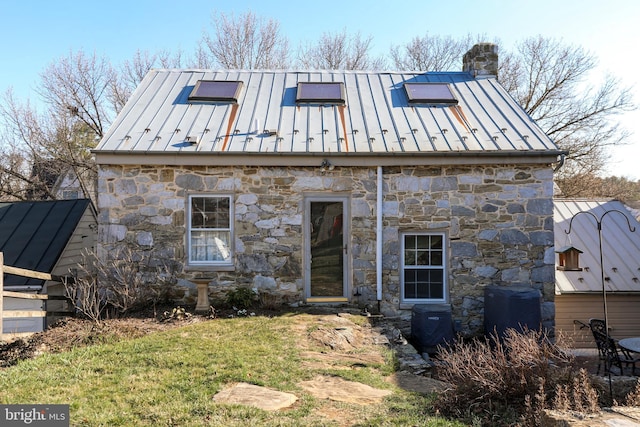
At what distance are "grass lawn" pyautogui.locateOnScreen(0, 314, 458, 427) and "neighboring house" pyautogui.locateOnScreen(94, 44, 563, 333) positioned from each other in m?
2.27

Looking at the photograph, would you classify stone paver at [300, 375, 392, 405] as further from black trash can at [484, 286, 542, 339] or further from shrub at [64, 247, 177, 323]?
shrub at [64, 247, 177, 323]

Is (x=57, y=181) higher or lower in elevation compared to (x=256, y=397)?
higher

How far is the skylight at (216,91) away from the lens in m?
10.0

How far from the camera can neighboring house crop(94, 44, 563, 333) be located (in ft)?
27.9

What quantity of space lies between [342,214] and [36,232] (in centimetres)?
747

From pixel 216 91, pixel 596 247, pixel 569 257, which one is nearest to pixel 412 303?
pixel 569 257

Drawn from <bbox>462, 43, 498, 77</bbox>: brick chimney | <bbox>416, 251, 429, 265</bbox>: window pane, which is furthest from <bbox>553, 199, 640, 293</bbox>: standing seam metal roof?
<bbox>462, 43, 498, 77</bbox>: brick chimney

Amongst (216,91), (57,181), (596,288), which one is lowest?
(596,288)

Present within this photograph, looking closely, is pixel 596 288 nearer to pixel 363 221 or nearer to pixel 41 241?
pixel 363 221

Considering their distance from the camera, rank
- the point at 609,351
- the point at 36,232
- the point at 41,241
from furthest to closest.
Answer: the point at 36,232 → the point at 41,241 → the point at 609,351

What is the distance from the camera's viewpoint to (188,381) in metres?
4.56

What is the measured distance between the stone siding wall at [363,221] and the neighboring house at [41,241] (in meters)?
2.29

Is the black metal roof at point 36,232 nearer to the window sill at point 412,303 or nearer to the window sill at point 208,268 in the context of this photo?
the window sill at point 208,268

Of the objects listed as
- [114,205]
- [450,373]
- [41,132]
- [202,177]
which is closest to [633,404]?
[450,373]
